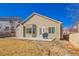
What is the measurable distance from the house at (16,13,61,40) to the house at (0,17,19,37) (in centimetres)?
6

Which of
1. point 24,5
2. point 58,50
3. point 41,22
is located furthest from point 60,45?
→ point 24,5

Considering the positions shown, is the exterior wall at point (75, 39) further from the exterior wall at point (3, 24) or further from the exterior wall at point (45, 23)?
the exterior wall at point (3, 24)

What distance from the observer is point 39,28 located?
4.39m

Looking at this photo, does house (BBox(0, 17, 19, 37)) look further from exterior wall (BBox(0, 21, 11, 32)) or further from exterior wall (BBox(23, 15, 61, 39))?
exterior wall (BBox(23, 15, 61, 39))

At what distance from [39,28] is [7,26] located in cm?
36

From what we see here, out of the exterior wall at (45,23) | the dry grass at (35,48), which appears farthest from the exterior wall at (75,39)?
the exterior wall at (45,23)

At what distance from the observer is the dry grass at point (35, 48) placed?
4.36m

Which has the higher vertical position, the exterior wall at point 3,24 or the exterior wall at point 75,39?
the exterior wall at point 3,24

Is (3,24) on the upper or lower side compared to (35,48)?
upper

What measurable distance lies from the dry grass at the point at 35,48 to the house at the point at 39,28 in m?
0.07

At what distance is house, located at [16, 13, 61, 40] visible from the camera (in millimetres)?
4371

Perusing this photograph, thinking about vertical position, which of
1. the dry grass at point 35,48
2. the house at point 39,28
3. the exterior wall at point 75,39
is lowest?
the dry grass at point 35,48

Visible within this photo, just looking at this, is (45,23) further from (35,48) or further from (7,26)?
(7,26)

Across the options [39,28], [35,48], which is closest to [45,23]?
[39,28]
